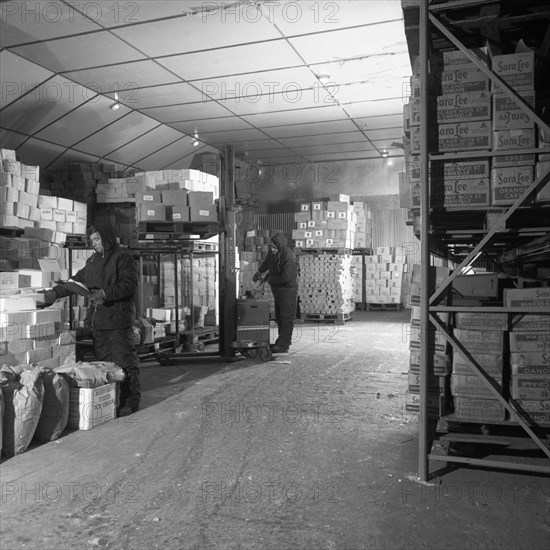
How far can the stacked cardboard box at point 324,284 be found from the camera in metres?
14.5

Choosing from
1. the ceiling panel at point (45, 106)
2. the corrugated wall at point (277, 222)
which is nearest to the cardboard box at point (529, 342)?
the ceiling panel at point (45, 106)

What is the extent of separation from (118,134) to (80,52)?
4.05 m

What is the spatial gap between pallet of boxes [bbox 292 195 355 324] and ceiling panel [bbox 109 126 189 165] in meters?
4.34

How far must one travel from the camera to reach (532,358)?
404cm

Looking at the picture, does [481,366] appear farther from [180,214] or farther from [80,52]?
[80,52]

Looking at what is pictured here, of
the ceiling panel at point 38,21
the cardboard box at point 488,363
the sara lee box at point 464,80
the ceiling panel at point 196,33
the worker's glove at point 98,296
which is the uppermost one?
the ceiling panel at point 196,33

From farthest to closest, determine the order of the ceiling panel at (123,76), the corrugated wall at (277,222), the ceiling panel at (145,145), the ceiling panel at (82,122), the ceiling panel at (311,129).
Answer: the corrugated wall at (277,222), the ceiling panel at (145,145), the ceiling panel at (311,129), the ceiling panel at (82,122), the ceiling panel at (123,76)

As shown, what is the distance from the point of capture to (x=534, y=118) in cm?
355

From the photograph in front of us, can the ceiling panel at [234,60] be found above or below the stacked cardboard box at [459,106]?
above

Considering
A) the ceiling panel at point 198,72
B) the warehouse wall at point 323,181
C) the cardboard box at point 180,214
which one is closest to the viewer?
the ceiling panel at point 198,72

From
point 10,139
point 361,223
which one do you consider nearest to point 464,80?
point 10,139

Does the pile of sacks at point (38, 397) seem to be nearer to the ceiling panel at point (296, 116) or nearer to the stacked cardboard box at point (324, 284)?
the ceiling panel at point (296, 116)

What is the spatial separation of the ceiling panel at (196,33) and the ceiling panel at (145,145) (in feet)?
16.0
